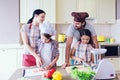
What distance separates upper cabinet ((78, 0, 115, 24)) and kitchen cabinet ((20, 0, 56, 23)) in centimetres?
63

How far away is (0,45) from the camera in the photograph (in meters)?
3.82

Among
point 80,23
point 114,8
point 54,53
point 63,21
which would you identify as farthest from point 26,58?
point 114,8

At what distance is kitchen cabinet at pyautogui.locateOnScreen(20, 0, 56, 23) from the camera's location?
398 centimetres

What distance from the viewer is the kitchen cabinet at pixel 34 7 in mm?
3977

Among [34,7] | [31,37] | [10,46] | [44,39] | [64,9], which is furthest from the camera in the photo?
[64,9]

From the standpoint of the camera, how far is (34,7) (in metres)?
4.02

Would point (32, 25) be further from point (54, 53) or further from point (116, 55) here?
point (116, 55)

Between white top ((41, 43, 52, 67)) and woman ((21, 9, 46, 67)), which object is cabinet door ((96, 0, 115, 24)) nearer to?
woman ((21, 9, 46, 67))

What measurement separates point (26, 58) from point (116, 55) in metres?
2.55

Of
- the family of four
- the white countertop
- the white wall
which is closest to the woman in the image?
the family of four

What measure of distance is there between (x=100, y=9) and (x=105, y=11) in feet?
0.42

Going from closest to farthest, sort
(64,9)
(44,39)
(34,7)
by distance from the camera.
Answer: (44,39), (34,7), (64,9)

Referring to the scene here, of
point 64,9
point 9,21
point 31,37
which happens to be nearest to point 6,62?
point 9,21

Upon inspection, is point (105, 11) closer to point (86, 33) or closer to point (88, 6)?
point (88, 6)
